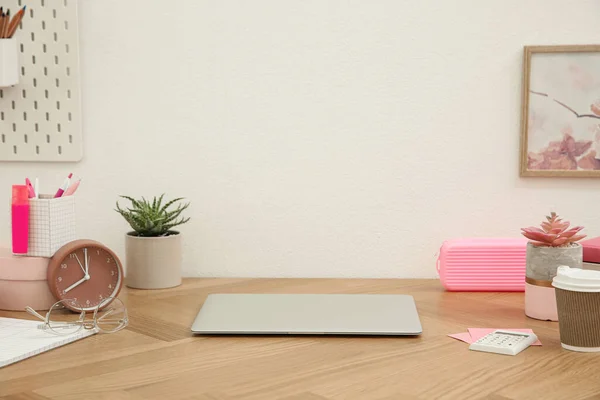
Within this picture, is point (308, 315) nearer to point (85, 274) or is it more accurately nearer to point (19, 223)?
point (85, 274)

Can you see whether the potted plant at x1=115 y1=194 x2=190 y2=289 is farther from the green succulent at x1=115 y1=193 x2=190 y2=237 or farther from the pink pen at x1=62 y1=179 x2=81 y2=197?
the pink pen at x1=62 y1=179 x2=81 y2=197

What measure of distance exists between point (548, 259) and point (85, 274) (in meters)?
0.71

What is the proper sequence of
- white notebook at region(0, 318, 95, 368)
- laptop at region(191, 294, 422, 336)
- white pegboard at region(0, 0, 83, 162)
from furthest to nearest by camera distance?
white pegboard at region(0, 0, 83, 162), laptop at region(191, 294, 422, 336), white notebook at region(0, 318, 95, 368)

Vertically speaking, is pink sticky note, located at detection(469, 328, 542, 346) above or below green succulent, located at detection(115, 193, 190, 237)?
below

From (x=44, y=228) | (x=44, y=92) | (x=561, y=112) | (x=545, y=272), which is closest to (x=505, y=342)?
(x=545, y=272)

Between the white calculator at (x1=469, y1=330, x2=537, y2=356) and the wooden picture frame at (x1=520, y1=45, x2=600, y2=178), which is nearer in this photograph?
the white calculator at (x1=469, y1=330, x2=537, y2=356)

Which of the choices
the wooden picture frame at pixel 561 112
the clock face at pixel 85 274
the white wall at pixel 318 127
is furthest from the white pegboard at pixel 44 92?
the wooden picture frame at pixel 561 112

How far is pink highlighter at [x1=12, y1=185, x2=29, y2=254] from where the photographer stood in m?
1.16

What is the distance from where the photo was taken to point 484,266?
1301 millimetres

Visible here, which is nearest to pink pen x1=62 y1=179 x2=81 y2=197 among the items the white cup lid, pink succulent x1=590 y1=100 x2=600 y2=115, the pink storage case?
the pink storage case

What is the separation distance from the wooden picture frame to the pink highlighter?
872 mm

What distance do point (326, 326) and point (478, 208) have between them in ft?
1.62

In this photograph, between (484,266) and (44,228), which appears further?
(484,266)

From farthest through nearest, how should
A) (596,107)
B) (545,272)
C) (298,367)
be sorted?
(596,107) → (545,272) → (298,367)
